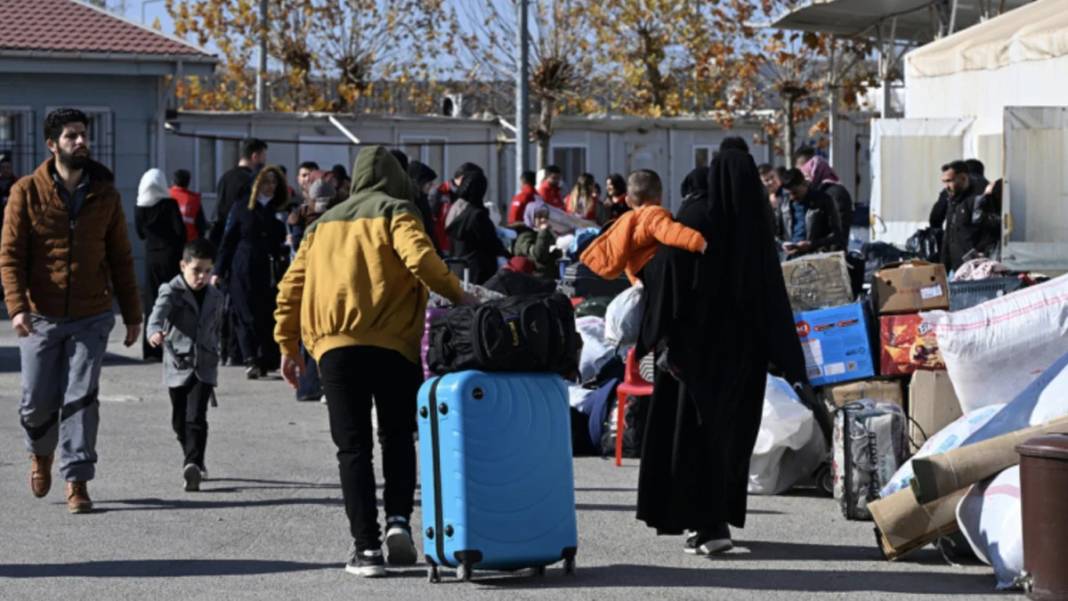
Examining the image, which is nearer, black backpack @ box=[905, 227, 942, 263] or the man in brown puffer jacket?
the man in brown puffer jacket

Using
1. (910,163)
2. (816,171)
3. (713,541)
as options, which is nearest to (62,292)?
(713,541)

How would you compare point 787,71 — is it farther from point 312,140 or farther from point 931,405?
point 931,405

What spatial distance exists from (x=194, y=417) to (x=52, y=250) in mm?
1530

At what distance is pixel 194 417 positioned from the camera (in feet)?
36.2

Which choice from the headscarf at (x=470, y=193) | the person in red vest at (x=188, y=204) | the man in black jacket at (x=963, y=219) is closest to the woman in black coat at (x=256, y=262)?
the headscarf at (x=470, y=193)

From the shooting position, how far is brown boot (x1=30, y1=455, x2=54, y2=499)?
32.9 ft

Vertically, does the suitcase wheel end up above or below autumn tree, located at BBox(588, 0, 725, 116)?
below

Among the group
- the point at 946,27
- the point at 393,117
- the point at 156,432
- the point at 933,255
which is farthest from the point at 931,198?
the point at 393,117

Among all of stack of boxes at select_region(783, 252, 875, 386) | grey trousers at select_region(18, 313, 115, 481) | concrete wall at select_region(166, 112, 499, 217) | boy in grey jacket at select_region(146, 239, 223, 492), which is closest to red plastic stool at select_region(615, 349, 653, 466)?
stack of boxes at select_region(783, 252, 875, 386)

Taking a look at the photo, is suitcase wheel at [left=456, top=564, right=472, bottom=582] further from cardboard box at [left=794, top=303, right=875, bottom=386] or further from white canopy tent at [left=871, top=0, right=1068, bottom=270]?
white canopy tent at [left=871, top=0, right=1068, bottom=270]

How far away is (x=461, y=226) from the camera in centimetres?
1620

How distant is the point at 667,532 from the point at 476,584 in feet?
3.64

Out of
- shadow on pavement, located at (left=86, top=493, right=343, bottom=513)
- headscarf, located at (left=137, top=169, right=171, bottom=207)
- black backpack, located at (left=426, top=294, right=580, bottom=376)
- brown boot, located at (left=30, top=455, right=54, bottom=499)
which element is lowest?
shadow on pavement, located at (left=86, top=493, right=343, bottom=513)

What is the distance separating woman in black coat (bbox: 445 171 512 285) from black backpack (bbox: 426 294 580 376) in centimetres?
810
